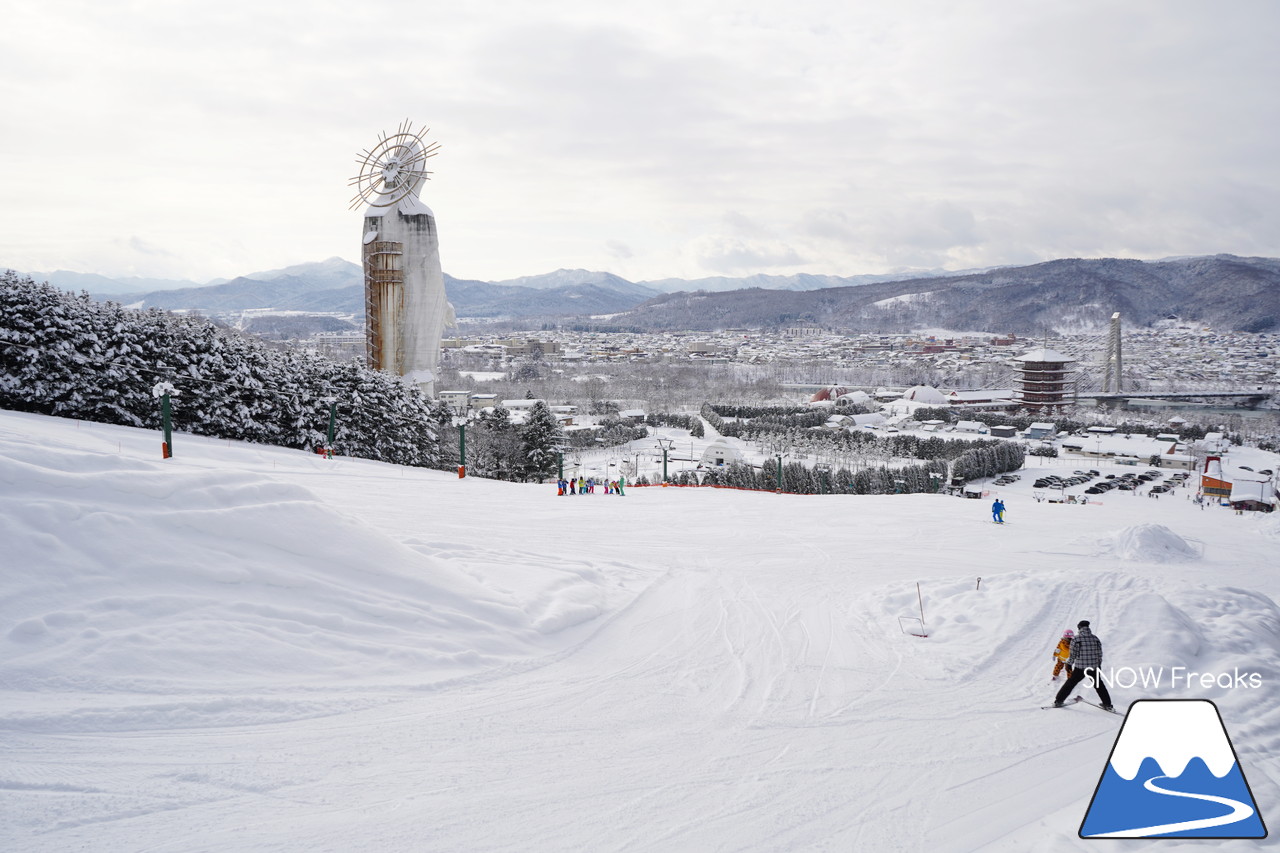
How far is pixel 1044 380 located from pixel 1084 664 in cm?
9732

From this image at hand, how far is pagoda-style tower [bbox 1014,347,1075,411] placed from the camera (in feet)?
297

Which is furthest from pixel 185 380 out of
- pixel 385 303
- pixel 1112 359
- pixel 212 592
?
pixel 1112 359

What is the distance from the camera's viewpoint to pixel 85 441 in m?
14.4

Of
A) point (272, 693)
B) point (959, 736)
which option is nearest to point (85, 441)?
point (272, 693)

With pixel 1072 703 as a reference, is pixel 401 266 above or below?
above

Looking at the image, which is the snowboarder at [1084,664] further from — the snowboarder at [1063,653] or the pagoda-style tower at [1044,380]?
the pagoda-style tower at [1044,380]

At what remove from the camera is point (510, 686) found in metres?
6.84

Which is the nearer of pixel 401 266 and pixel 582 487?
pixel 582 487

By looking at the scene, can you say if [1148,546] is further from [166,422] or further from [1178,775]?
[166,422]

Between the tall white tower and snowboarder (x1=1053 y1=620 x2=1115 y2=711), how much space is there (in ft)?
91.4

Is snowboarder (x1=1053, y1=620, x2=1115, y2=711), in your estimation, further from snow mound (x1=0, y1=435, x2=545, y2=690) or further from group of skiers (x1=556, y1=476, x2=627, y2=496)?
group of skiers (x1=556, y1=476, x2=627, y2=496)

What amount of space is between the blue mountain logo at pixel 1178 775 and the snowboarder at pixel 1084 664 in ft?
11.4

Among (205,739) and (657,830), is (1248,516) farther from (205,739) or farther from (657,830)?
(205,739)

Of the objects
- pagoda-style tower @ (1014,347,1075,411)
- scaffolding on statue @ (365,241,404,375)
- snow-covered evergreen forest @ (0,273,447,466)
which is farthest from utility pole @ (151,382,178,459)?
pagoda-style tower @ (1014,347,1075,411)
